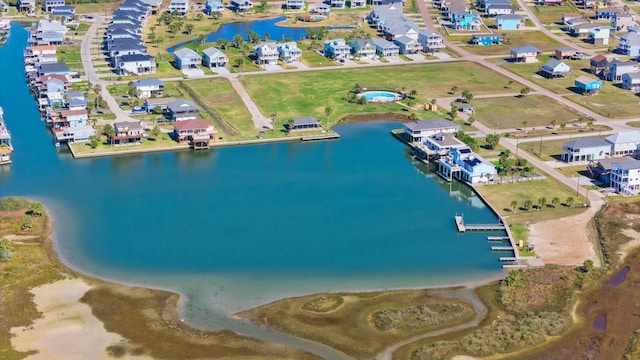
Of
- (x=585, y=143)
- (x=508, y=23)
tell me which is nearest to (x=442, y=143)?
(x=585, y=143)

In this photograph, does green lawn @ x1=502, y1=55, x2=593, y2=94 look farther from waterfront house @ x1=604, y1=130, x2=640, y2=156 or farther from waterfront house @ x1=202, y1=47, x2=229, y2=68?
waterfront house @ x1=202, y1=47, x2=229, y2=68

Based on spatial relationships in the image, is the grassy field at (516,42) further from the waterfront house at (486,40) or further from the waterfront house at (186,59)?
the waterfront house at (186,59)

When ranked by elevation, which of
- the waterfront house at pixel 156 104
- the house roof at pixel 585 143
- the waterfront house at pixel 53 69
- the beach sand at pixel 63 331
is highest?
the waterfront house at pixel 53 69

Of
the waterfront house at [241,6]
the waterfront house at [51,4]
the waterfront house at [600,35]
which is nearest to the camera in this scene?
the waterfront house at [600,35]

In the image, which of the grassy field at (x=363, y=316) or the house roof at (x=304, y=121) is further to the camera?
the house roof at (x=304, y=121)

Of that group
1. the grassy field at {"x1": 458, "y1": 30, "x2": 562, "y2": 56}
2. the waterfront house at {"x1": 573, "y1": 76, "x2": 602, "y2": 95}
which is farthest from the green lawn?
the grassy field at {"x1": 458, "y1": 30, "x2": 562, "y2": 56}

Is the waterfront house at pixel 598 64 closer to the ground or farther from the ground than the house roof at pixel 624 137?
farther from the ground

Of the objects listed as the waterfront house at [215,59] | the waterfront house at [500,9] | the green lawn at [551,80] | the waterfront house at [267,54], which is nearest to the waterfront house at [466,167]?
the green lawn at [551,80]

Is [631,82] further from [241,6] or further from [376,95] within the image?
[241,6]

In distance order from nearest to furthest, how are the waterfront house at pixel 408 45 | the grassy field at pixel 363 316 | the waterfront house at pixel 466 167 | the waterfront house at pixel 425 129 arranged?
the grassy field at pixel 363 316, the waterfront house at pixel 466 167, the waterfront house at pixel 425 129, the waterfront house at pixel 408 45
